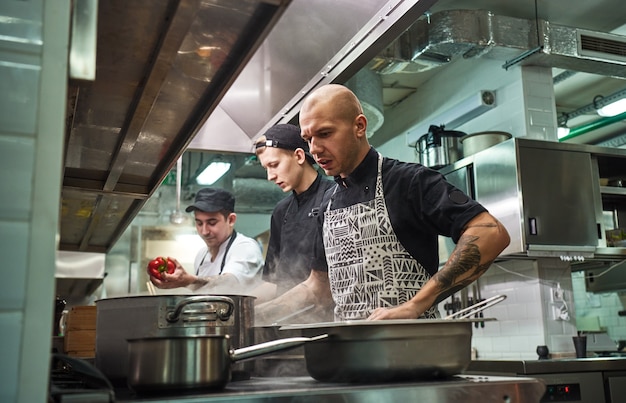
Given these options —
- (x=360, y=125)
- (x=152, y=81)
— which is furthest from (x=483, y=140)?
(x=152, y=81)

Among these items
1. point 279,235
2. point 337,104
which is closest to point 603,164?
point 279,235

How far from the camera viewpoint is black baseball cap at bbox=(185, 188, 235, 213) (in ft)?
11.4

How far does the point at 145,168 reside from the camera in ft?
7.45

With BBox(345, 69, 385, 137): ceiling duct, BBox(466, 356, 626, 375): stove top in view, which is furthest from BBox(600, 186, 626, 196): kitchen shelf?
BBox(345, 69, 385, 137): ceiling duct

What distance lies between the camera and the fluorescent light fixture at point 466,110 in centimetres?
490

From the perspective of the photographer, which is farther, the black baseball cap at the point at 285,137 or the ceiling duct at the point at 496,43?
the ceiling duct at the point at 496,43

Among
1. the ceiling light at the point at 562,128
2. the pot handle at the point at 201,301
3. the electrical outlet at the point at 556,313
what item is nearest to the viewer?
the pot handle at the point at 201,301

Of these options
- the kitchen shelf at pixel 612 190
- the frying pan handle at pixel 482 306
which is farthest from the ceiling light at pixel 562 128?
the frying pan handle at pixel 482 306

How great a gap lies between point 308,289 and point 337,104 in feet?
2.26

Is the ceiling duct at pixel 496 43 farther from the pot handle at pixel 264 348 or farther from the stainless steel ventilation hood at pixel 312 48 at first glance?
the pot handle at pixel 264 348

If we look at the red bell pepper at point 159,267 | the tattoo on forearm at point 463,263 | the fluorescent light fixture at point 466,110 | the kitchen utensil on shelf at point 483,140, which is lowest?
the tattoo on forearm at point 463,263

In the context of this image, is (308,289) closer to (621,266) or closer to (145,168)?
(145,168)

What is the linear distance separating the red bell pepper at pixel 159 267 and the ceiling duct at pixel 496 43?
7.29ft

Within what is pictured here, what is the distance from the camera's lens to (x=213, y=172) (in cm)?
659
